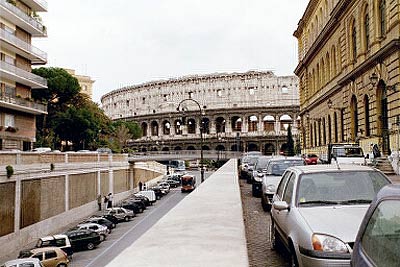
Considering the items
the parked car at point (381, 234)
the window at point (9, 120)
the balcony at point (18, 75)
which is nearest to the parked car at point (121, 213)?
the window at point (9, 120)

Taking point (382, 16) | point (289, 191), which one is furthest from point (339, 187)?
point (382, 16)

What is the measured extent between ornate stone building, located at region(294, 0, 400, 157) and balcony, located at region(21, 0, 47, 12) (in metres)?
25.0

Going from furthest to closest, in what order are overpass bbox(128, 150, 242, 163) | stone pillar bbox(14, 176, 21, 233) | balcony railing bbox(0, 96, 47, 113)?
overpass bbox(128, 150, 242, 163) → balcony railing bbox(0, 96, 47, 113) → stone pillar bbox(14, 176, 21, 233)

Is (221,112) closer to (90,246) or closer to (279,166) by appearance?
(90,246)

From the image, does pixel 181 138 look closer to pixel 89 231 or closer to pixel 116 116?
pixel 116 116

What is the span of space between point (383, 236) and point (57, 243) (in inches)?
958

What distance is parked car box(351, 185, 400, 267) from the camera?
3.04m

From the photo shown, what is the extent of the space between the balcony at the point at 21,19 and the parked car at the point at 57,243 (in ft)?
60.0

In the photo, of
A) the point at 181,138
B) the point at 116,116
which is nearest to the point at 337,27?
the point at 181,138

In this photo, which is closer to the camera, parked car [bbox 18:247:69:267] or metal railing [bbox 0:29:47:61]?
parked car [bbox 18:247:69:267]

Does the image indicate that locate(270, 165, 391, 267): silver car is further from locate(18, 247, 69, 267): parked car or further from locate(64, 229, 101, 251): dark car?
locate(64, 229, 101, 251): dark car

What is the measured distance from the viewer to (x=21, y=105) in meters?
37.6

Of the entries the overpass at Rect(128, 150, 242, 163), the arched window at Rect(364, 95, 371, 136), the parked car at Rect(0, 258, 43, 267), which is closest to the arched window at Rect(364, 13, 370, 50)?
the arched window at Rect(364, 95, 371, 136)

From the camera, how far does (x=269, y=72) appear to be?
94812 mm
